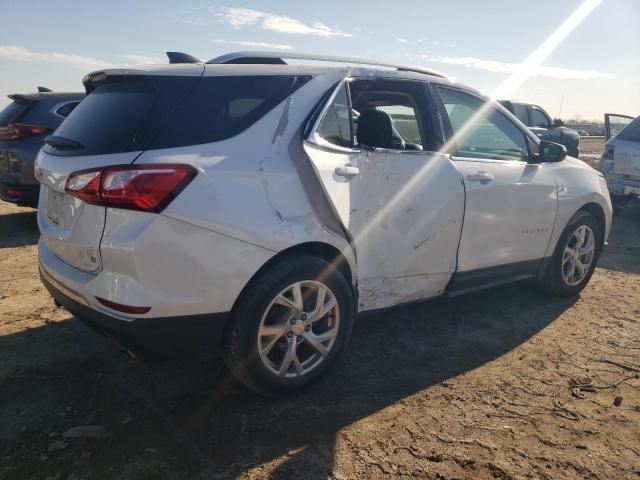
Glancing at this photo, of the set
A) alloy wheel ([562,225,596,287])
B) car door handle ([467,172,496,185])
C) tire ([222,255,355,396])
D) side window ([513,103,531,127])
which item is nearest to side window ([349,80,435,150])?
car door handle ([467,172,496,185])

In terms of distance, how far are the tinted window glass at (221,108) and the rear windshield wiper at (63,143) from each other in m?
0.51

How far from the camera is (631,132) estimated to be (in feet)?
26.5

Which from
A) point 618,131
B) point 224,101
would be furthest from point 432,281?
point 618,131

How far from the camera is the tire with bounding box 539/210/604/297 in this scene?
449cm

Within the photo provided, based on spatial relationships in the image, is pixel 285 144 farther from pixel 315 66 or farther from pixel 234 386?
pixel 234 386

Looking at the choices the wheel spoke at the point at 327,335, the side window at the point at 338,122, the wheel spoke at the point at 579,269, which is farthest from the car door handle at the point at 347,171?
the wheel spoke at the point at 579,269

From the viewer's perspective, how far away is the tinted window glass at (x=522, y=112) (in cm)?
1330

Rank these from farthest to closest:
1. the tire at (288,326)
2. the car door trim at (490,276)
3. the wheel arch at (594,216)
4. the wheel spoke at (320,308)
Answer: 1. the wheel arch at (594,216)
2. the car door trim at (490,276)
3. the wheel spoke at (320,308)
4. the tire at (288,326)

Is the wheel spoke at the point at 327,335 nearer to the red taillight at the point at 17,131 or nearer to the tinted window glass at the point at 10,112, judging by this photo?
the red taillight at the point at 17,131

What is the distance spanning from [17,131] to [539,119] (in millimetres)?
12348

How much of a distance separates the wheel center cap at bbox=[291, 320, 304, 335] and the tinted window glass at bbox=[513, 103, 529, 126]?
12227 millimetres

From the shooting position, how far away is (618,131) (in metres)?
8.50

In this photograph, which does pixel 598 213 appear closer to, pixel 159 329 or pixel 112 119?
pixel 159 329

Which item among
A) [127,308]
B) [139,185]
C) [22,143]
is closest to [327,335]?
[127,308]
